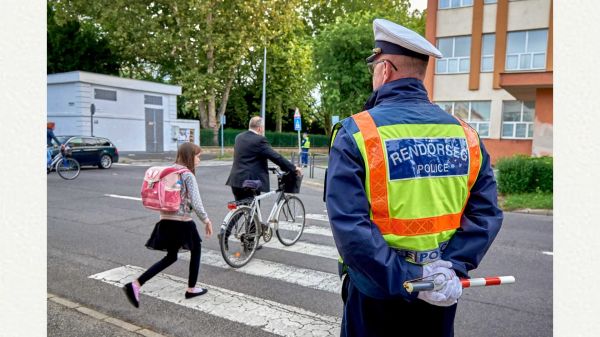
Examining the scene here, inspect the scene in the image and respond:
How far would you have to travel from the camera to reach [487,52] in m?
25.6

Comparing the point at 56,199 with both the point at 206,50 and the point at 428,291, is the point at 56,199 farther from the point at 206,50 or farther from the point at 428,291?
the point at 206,50

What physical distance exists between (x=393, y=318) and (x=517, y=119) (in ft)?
84.4

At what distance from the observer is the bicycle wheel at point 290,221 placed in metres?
6.80

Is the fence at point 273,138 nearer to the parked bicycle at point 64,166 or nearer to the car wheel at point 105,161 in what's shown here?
the car wheel at point 105,161

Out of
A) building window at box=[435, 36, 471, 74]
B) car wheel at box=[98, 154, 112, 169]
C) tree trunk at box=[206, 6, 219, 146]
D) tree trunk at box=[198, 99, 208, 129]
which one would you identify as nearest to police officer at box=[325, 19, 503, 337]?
car wheel at box=[98, 154, 112, 169]

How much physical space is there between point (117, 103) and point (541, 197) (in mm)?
25855

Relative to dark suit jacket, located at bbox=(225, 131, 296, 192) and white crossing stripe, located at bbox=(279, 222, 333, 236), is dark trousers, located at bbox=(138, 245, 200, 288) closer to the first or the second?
dark suit jacket, located at bbox=(225, 131, 296, 192)

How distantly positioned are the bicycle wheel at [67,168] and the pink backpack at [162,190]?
12.5m

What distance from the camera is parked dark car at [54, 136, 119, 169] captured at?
1856cm

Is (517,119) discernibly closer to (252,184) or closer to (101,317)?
(252,184)

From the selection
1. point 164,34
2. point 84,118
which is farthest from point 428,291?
point 164,34

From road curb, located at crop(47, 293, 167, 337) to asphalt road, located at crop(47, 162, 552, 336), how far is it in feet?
0.27

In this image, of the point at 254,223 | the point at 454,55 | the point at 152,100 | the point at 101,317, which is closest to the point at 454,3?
the point at 454,55

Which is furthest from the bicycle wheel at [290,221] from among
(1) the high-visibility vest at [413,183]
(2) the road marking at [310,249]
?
(1) the high-visibility vest at [413,183]
